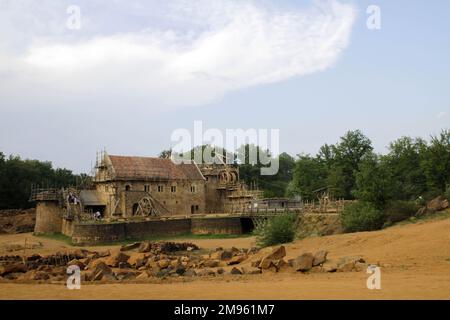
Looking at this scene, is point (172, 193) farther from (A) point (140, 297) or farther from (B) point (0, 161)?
(A) point (140, 297)

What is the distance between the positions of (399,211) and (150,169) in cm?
3088

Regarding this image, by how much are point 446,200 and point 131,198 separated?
106 feet

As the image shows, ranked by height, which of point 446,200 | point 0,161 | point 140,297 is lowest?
point 140,297

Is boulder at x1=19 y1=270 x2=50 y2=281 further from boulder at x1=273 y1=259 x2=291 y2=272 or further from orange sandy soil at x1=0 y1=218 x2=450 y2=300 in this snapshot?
boulder at x1=273 y1=259 x2=291 y2=272

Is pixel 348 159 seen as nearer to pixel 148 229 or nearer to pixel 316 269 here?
pixel 148 229

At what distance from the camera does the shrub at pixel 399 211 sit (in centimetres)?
3706

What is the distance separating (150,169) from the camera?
198ft

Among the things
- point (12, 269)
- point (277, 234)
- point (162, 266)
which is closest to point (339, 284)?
point (162, 266)

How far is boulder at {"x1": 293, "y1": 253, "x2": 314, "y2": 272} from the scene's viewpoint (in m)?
22.4

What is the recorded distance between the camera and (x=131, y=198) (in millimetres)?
57125

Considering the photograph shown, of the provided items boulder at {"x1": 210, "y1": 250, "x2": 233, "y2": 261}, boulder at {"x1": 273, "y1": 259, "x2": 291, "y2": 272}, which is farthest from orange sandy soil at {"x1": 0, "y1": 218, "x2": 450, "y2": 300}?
boulder at {"x1": 210, "y1": 250, "x2": 233, "y2": 261}

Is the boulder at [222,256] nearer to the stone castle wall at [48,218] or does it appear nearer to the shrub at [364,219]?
the shrub at [364,219]

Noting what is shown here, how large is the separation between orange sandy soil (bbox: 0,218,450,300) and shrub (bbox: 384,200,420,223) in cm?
746
